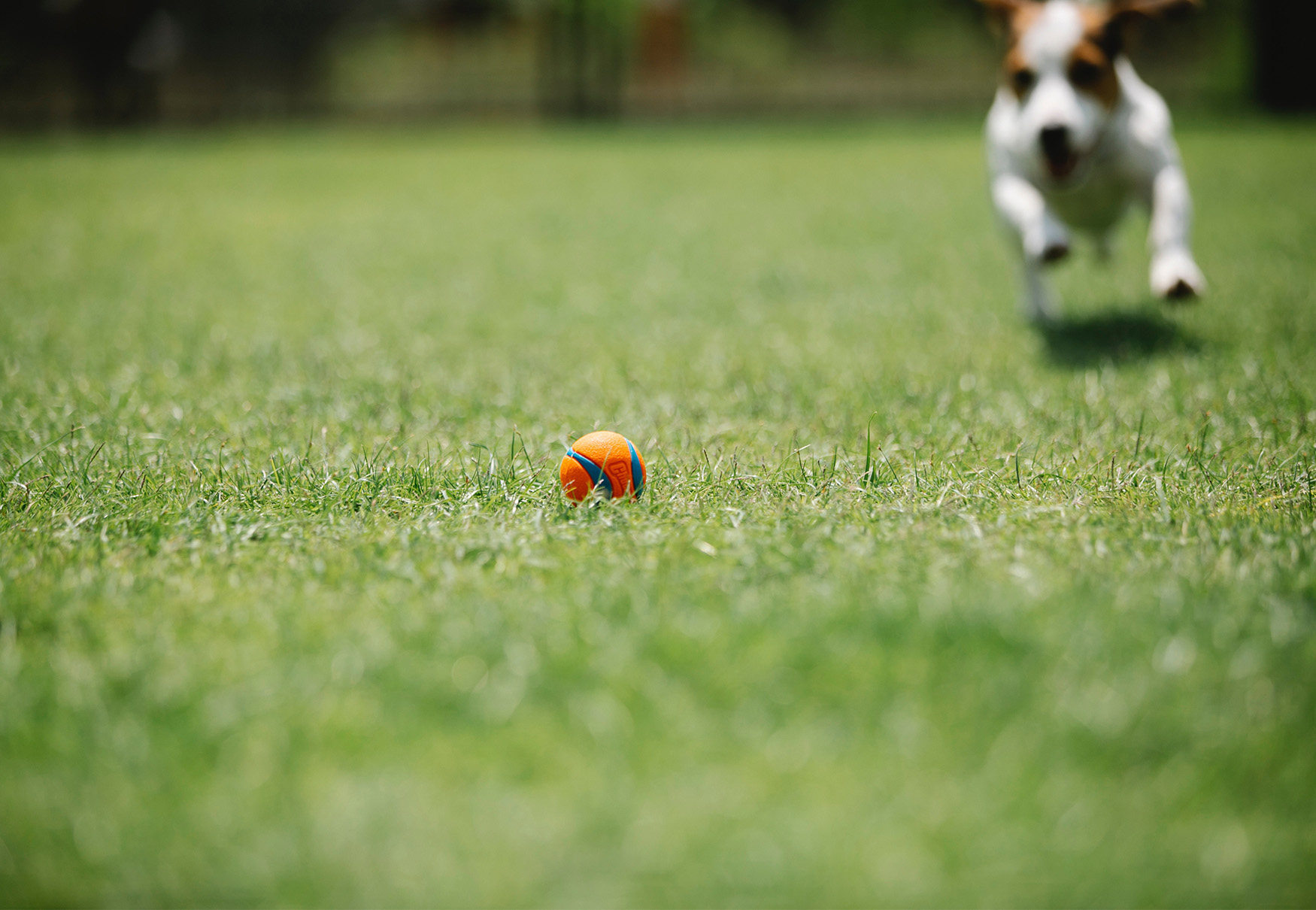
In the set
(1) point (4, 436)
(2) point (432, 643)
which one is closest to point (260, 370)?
(1) point (4, 436)

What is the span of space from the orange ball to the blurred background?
28240mm

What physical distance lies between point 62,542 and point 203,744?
4.64ft

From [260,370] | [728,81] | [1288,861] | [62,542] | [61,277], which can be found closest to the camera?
[1288,861]

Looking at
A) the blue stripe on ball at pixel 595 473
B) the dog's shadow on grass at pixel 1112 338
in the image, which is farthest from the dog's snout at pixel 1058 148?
the blue stripe on ball at pixel 595 473

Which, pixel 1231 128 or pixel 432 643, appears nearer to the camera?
pixel 432 643

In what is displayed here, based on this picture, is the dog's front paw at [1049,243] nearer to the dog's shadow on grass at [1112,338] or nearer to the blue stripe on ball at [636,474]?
the dog's shadow on grass at [1112,338]

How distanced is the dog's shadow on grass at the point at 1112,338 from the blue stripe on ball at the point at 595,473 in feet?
9.58

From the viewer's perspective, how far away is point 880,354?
18.7 ft

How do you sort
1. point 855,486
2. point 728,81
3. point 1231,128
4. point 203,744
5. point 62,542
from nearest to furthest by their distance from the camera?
1. point 203,744
2. point 62,542
3. point 855,486
4. point 1231,128
5. point 728,81

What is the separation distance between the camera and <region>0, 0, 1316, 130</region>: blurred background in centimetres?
2877

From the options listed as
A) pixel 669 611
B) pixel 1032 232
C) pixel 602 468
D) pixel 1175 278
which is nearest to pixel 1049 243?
pixel 1032 232

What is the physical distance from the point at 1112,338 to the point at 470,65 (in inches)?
1188

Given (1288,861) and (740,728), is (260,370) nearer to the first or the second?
(740,728)

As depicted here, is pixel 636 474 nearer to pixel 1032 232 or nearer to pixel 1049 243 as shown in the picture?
pixel 1049 243
